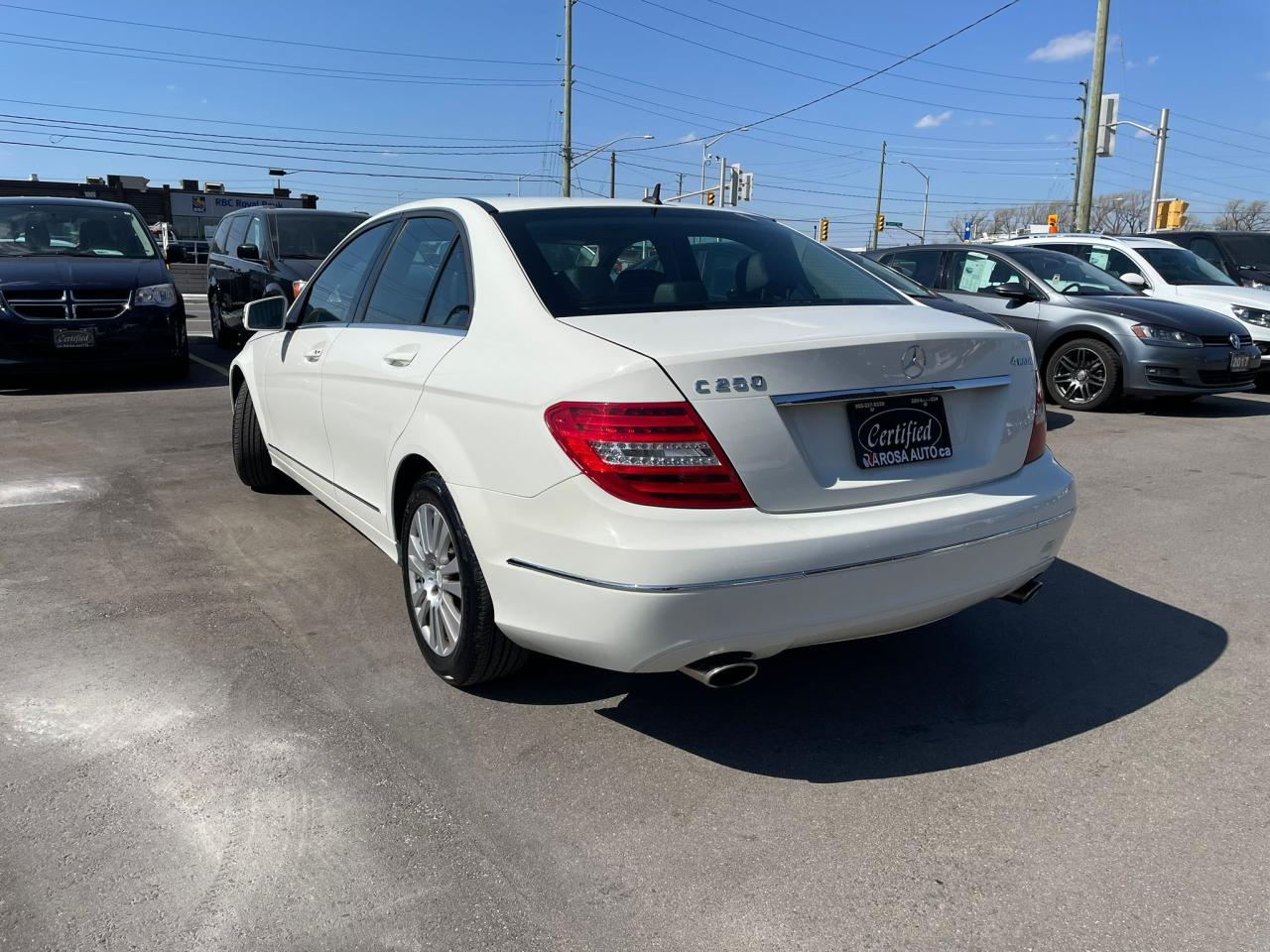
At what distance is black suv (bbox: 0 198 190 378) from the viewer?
9.44 m

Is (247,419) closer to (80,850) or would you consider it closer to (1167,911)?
(80,850)

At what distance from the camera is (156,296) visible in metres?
10.1

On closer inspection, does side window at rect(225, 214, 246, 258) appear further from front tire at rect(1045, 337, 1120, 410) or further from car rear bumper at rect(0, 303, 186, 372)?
front tire at rect(1045, 337, 1120, 410)

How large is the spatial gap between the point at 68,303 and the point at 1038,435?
9.17 metres

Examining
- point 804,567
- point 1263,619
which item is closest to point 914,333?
point 804,567

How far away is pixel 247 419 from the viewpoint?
5.71 meters

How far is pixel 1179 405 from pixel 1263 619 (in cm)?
672

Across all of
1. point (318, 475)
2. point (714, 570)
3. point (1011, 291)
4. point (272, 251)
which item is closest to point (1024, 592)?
point (714, 570)

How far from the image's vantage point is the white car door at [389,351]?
3479 mm

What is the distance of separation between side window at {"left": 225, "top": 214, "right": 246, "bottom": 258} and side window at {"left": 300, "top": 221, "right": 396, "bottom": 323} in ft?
27.6

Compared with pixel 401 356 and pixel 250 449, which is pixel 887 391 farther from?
pixel 250 449

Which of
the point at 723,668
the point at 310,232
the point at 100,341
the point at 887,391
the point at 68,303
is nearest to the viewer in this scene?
the point at 723,668

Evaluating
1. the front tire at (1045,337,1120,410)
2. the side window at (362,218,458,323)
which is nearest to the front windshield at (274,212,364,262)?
the front tire at (1045,337,1120,410)

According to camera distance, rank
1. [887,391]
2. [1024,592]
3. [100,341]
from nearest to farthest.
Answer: [887,391]
[1024,592]
[100,341]
